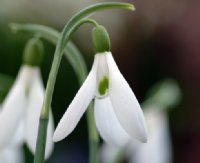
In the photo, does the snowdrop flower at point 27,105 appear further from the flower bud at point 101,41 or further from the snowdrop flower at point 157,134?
the snowdrop flower at point 157,134

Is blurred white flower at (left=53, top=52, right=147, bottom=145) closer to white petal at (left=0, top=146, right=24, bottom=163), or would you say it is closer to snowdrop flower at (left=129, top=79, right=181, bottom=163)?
white petal at (left=0, top=146, right=24, bottom=163)

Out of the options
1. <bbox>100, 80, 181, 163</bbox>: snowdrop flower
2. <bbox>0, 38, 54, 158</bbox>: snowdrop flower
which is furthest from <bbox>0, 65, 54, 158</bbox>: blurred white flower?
<bbox>100, 80, 181, 163</bbox>: snowdrop flower

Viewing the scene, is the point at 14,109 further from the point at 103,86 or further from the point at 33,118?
the point at 103,86

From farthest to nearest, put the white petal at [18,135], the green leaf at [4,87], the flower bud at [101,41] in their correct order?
the green leaf at [4,87] → the white petal at [18,135] → the flower bud at [101,41]

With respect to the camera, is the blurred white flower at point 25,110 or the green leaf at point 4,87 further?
the green leaf at point 4,87

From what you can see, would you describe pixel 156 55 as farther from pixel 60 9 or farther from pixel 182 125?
pixel 60 9

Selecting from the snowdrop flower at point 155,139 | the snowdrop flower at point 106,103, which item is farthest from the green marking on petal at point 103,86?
the snowdrop flower at point 155,139

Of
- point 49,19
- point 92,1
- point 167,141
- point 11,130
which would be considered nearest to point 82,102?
point 11,130
